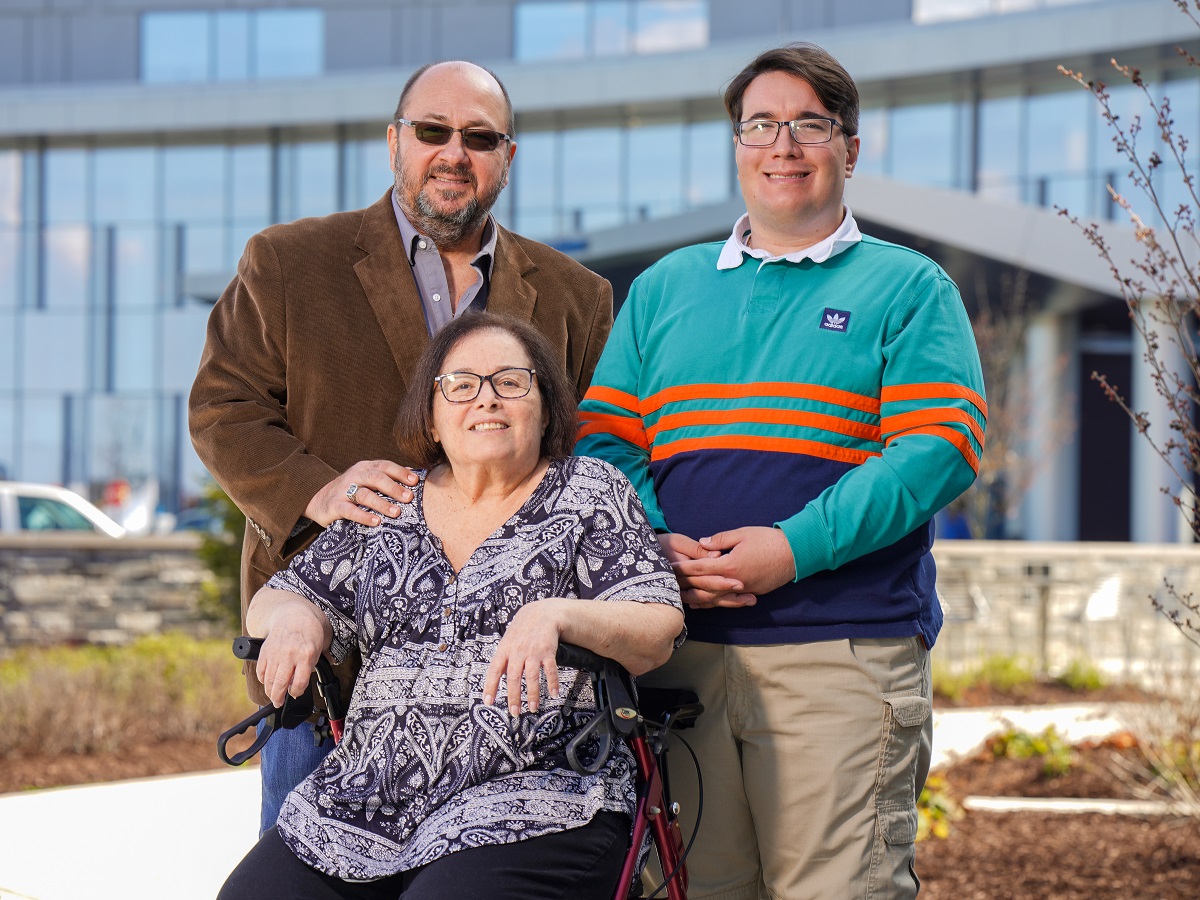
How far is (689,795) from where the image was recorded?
10.1 feet

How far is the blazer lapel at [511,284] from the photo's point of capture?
11.6 ft

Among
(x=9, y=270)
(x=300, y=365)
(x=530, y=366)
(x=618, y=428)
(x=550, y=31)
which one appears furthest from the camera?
(x=9, y=270)

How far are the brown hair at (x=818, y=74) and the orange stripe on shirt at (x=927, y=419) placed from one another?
675 millimetres

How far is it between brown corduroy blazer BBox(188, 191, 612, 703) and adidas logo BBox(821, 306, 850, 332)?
2.77 feet

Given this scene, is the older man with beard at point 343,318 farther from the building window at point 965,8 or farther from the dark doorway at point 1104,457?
the building window at point 965,8

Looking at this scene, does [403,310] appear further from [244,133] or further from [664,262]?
[244,133]

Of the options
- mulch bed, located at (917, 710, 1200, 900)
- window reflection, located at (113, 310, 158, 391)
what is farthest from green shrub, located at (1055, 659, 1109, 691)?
window reflection, located at (113, 310, 158, 391)

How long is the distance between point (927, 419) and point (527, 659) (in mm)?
999

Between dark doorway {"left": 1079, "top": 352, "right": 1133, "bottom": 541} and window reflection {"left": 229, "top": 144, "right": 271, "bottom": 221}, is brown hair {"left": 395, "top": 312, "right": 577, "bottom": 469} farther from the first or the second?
window reflection {"left": 229, "top": 144, "right": 271, "bottom": 221}

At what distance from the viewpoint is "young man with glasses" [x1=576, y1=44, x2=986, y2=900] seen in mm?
2875

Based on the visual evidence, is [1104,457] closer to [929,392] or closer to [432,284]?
[432,284]

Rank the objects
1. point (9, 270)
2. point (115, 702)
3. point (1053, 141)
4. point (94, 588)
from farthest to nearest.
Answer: point (9, 270), point (1053, 141), point (94, 588), point (115, 702)

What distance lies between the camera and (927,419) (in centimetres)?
288

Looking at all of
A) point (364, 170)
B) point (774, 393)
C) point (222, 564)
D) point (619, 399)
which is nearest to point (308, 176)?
point (364, 170)
